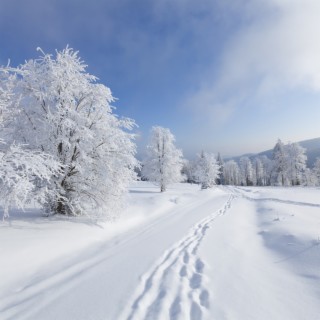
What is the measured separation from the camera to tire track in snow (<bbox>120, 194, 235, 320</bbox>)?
14.5 feet

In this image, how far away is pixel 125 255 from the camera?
323 inches

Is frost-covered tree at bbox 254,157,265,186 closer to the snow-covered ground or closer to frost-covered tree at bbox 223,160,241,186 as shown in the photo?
frost-covered tree at bbox 223,160,241,186

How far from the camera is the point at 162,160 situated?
131 feet

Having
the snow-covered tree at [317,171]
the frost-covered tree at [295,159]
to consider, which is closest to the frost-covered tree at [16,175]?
the frost-covered tree at [295,159]

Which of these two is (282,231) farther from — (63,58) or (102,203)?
(63,58)

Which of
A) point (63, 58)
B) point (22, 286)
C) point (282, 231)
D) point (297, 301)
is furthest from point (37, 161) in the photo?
point (282, 231)

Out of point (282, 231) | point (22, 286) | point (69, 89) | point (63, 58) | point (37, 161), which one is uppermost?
point (63, 58)

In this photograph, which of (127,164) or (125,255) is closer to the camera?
(125,255)

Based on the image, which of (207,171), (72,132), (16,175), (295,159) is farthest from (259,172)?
(16,175)

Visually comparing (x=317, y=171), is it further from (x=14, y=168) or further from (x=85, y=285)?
(x=85, y=285)

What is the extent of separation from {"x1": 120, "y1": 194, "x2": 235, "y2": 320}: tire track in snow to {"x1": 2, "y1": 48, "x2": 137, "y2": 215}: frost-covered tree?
6264mm

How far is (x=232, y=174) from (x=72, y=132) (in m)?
124

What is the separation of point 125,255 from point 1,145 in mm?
7336

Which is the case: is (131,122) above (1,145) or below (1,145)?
above
